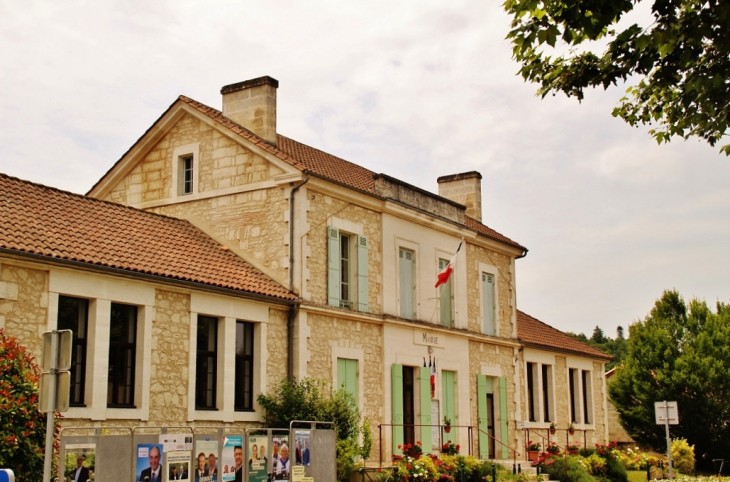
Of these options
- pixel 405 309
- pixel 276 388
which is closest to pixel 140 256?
pixel 276 388

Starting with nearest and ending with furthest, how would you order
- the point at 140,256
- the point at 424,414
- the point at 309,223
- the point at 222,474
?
the point at 222,474
the point at 140,256
the point at 309,223
the point at 424,414

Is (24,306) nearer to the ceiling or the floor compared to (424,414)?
nearer to the ceiling

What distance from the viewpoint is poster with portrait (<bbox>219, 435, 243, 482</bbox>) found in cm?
1339

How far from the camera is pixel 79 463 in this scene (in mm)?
11312

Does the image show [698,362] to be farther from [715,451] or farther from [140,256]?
[140,256]

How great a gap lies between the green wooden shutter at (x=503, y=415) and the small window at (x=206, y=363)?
11282 mm

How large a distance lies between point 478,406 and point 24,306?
14427 mm

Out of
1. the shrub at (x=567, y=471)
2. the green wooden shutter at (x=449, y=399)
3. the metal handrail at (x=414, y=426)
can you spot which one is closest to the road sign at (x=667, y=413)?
the shrub at (x=567, y=471)

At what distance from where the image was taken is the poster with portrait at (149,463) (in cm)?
1198

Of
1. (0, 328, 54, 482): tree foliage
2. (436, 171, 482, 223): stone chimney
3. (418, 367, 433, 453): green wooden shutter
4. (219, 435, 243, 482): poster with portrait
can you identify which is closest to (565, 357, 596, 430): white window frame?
(436, 171, 482, 223): stone chimney

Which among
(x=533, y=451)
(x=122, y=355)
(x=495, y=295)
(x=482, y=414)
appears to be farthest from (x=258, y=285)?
(x=533, y=451)

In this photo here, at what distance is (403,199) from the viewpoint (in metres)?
23.4

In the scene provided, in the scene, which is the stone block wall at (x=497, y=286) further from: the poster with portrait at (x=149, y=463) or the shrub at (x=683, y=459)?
the poster with portrait at (x=149, y=463)

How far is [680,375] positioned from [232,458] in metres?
23.8
